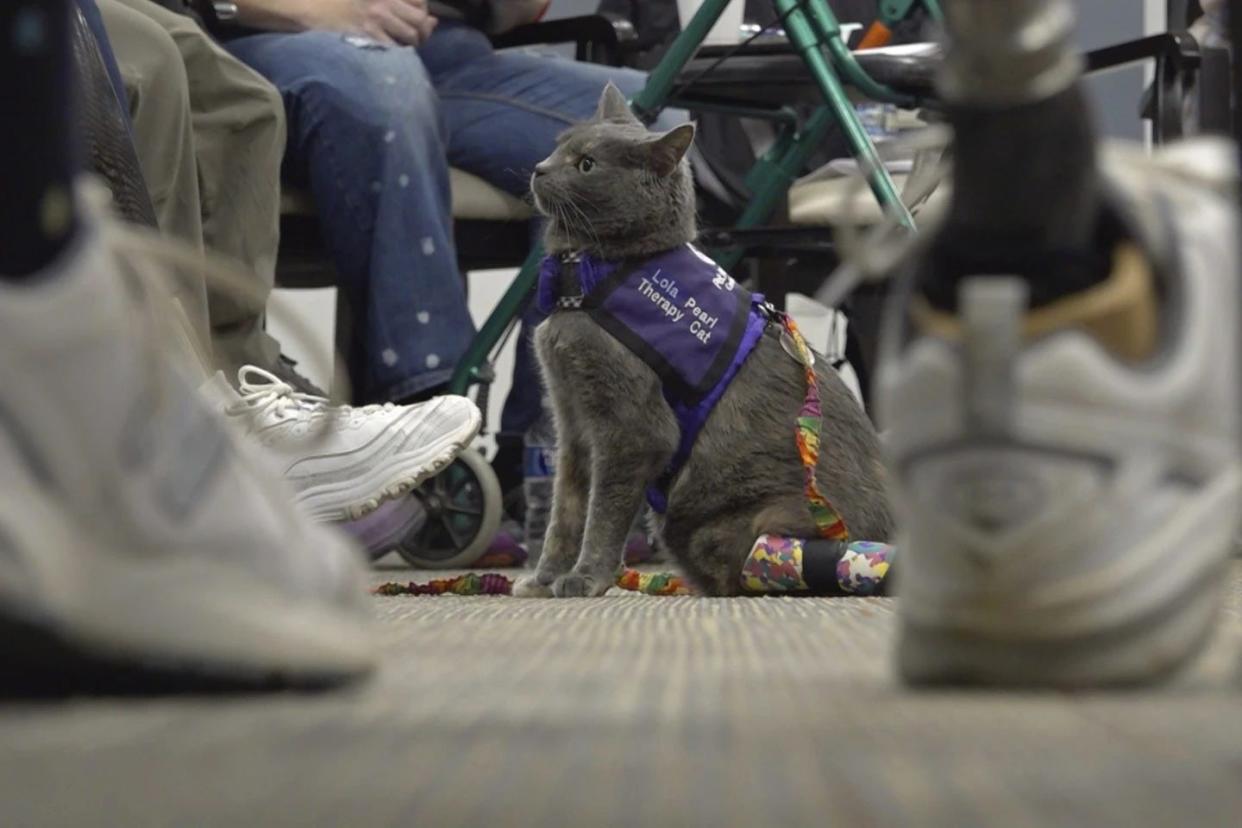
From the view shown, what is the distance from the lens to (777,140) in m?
2.53

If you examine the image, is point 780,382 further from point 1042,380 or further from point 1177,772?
point 1177,772

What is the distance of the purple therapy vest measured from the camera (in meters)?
1.76

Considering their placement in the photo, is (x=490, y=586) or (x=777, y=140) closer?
(x=490, y=586)

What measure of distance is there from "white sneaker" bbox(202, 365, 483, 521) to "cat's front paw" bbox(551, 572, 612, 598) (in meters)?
0.19

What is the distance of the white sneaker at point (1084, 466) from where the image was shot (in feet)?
1.81

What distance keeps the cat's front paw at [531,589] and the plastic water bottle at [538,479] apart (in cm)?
56

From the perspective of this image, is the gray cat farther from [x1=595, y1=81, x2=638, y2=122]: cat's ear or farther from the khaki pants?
the khaki pants

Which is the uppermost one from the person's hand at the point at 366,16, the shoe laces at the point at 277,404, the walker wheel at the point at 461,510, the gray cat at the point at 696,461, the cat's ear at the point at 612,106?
the person's hand at the point at 366,16

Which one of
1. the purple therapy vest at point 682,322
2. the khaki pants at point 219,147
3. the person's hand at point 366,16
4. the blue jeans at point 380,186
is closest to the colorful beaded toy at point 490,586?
the purple therapy vest at point 682,322

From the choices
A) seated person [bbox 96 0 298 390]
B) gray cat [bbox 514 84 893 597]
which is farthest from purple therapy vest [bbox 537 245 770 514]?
seated person [bbox 96 0 298 390]

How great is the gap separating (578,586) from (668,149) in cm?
54

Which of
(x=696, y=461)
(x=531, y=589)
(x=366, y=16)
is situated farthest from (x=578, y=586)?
(x=366, y=16)

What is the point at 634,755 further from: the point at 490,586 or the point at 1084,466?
the point at 490,586

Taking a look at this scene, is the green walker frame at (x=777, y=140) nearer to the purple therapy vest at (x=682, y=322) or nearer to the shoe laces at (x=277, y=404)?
the purple therapy vest at (x=682, y=322)
